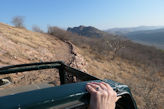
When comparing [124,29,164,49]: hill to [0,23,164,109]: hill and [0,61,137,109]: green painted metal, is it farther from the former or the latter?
[0,61,137,109]: green painted metal

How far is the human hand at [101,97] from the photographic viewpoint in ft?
2.77

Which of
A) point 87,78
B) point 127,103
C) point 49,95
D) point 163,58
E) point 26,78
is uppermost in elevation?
point 49,95

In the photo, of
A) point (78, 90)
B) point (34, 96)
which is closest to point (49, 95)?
point (34, 96)

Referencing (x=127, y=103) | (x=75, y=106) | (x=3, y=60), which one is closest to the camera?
(x=75, y=106)

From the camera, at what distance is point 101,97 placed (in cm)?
85

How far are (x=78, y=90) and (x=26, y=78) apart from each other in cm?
513

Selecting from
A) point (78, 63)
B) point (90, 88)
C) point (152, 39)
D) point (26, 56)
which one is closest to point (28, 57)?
point (26, 56)

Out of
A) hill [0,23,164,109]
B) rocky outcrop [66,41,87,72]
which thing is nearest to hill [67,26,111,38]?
hill [0,23,164,109]

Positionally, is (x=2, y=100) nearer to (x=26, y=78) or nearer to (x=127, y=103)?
(x=127, y=103)

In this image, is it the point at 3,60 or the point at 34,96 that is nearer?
the point at 34,96

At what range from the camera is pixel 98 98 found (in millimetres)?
848

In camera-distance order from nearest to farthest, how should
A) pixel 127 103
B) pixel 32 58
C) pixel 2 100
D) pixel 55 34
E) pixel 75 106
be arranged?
pixel 2 100
pixel 75 106
pixel 127 103
pixel 32 58
pixel 55 34

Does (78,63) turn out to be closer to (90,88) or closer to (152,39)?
(90,88)

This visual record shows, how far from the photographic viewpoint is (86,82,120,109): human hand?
2.77 feet
